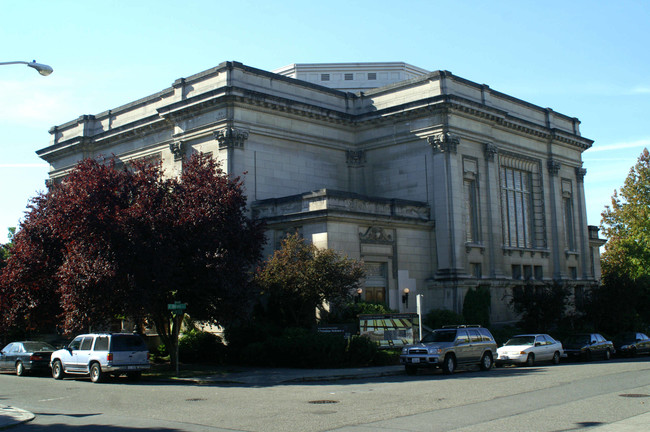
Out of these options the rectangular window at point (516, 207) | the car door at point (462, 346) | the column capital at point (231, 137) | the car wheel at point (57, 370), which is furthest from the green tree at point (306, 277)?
the rectangular window at point (516, 207)

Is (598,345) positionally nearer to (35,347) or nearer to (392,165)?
(392,165)

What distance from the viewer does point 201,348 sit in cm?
3484

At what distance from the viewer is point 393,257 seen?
4072 centimetres

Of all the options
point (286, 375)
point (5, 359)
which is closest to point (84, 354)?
point (5, 359)

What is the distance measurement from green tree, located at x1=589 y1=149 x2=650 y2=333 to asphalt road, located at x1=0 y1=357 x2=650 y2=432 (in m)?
19.7

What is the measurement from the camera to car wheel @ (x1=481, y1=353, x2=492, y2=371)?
1115 inches

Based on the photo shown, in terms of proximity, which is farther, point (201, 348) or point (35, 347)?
point (201, 348)

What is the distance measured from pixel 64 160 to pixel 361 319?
115 ft

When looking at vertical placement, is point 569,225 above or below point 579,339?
above

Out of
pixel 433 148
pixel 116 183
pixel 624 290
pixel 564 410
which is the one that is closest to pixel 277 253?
pixel 116 183

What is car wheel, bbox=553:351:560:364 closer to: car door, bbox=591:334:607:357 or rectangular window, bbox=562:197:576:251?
car door, bbox=591:334:607:357

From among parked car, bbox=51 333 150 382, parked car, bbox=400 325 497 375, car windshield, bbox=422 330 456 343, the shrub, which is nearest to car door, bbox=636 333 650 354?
parked car, bbox=400 325 497 375

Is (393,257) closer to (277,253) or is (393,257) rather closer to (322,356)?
(277,253)

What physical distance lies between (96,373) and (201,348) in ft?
28.5
